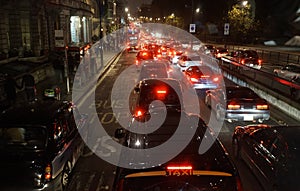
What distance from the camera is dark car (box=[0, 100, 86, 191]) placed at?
21.3 ft

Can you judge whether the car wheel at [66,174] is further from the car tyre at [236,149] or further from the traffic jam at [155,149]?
the car tyre at [236,149]

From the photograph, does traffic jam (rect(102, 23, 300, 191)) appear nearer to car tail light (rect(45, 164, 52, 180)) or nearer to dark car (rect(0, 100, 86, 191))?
dark car (rect(0, 100, 86, 191))

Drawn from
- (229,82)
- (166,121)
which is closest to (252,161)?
(166,121)

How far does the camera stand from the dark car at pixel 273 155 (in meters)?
6.05

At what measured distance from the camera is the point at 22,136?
7.18 metres

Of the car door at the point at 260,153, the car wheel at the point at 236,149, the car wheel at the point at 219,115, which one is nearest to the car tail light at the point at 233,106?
the car wheel at the point at 219,115

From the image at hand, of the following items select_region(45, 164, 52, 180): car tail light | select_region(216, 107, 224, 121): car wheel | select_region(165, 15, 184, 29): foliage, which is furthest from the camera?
select_region(165, 15, 184, 29): foliage

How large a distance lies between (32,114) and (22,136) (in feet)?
2.18

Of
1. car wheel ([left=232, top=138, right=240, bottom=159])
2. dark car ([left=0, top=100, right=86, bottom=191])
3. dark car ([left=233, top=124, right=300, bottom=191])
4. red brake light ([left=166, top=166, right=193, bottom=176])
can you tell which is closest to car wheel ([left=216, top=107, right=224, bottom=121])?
car wheel ([left=232, top=138, right=240, bottom=159])

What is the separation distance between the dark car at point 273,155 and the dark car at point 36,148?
4.09 m

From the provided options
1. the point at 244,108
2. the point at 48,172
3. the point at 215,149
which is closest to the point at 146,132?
the point at 215,149

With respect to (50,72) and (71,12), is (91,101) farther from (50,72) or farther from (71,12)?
(71,12)

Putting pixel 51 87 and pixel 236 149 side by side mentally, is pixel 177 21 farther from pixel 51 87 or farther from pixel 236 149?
pixel 236 149

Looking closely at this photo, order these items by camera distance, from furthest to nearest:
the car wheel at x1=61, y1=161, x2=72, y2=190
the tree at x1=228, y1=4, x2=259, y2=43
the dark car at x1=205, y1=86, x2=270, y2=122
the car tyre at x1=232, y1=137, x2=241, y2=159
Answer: the tree at x1=228, y1=4, x2=259, y2=43 → the dark car at x1=205, y1=86, x2=270, y2=122 → the car tyre at x1=232, y1=137, x2=241, y2=159 → the car wheel at x1=61, y1=161, x2=72, y2=190
